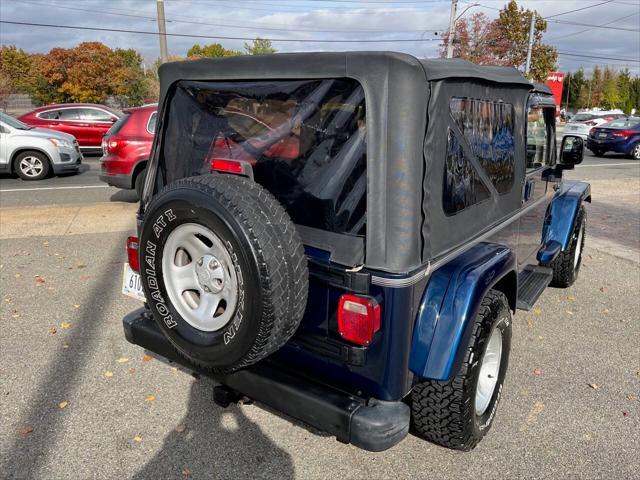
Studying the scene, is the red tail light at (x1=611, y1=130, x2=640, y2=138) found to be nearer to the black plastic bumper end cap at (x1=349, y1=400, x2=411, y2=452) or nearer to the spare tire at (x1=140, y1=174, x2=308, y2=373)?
the black plastic bumper end cap at (x1=349, y1=400, x2=411, y2=452)

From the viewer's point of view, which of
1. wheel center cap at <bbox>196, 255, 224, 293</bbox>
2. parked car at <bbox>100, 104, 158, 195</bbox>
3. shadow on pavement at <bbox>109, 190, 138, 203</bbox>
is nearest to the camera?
wheel center cap at <bbox>196, 255, 224, 293</bbox>

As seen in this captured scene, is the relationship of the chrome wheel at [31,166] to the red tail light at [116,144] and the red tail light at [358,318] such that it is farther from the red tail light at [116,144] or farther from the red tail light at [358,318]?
the red tail light at [358,318]

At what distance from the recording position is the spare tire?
6.94ft

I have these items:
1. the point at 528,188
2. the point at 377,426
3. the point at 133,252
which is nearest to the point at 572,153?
the point at 528,188

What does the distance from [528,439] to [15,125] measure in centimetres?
1279

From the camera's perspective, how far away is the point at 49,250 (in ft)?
20.8

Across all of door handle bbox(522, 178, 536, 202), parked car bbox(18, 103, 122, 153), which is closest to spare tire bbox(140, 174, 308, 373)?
door handle bbox(522, 178, 536, 202)

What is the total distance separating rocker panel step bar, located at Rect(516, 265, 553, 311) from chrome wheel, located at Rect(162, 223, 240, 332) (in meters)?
2.03

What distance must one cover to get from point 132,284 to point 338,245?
1476 millimetres

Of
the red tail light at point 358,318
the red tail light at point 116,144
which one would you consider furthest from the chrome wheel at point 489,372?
the red tail light at point 116,144

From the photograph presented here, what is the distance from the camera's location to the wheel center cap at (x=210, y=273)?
2336 millimetres

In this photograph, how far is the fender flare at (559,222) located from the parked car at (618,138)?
16.3 metres

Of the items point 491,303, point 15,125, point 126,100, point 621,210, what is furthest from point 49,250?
point 126,100

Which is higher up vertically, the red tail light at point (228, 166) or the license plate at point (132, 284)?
the red tail light at point (228, 166)
